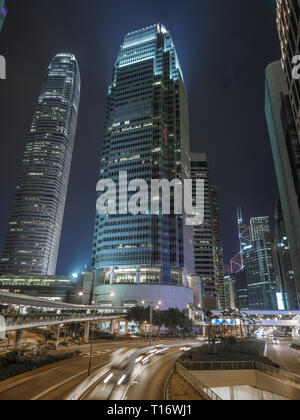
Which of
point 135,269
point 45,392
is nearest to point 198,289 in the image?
point 135,269

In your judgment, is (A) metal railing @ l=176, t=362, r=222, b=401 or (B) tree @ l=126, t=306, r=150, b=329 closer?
(A) metal railing @ l=176, t=362, r=222, b=401

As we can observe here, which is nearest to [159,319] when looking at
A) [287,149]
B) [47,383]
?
[47,383]

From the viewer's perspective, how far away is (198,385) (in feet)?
85.0

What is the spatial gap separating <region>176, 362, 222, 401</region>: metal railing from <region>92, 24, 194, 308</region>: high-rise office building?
101626 mm

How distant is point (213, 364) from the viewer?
36500 mm

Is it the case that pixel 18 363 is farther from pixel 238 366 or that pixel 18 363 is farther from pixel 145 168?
pixel 145 168

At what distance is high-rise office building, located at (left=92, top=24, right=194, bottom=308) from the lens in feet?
457

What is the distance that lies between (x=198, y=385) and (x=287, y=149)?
118329 mm

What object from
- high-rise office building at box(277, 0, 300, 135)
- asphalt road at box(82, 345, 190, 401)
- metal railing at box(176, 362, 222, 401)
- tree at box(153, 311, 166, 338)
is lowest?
asphalt road at box(82, 345, 190, 401)

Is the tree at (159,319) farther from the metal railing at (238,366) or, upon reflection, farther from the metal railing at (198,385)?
the metal railing at (198,385)

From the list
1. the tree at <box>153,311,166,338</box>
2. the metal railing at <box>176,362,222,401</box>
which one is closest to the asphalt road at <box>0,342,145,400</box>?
the metal railing at <box>176,362,222,401</box>

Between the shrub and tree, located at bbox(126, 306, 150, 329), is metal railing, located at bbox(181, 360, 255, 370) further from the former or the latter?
tree, located at bbox(126, 306, 150, 329)

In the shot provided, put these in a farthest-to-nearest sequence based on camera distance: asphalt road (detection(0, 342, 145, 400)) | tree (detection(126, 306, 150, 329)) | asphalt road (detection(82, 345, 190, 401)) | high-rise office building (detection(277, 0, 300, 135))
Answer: tree (detection(126, 306, 150, 329))
high-rise office building (detection(277, 0, 300, 135))
asphalt road (detection(0, 342, 145, 400))
asphalt road (detection(82, 345, 190, 401))
